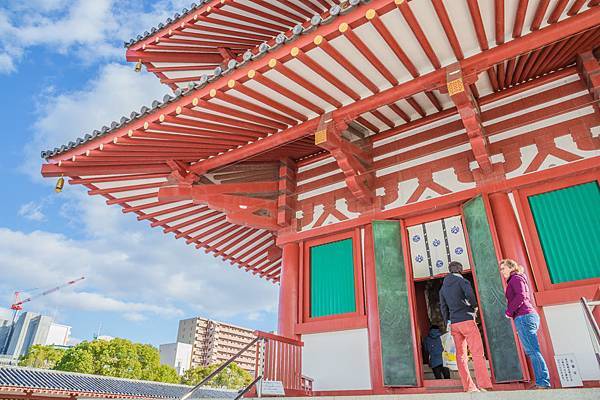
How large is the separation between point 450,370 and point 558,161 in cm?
376

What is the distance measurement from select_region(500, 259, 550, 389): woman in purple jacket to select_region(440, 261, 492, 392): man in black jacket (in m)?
0.39

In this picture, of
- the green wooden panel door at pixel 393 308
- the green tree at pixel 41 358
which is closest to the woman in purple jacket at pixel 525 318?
the green wooden panel door at pixel 393 308

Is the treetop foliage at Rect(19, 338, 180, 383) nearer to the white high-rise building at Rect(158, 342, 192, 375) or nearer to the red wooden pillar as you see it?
the red wooden pillar

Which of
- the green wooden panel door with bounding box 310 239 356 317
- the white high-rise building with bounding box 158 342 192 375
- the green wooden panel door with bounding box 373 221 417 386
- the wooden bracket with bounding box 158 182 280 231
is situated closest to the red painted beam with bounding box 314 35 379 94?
the green wooden panel door with bounding box 373 221 417 386

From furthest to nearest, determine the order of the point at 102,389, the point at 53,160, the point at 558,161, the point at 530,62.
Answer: the point at 102,389
the point at 53,160
the point at 530,62
the point at 558,161

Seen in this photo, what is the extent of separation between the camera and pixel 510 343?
4621 millimetres

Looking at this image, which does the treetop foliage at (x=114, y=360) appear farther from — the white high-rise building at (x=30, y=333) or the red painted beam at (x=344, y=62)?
the white high-rise building at (x=30, y=333)

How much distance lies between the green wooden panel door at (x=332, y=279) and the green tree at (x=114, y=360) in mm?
29438

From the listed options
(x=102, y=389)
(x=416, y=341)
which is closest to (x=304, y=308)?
(x=416, y=341)

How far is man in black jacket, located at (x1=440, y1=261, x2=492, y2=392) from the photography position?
13.5 feet

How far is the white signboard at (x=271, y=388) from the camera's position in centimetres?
459

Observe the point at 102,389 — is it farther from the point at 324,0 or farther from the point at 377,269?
the point at 324,0

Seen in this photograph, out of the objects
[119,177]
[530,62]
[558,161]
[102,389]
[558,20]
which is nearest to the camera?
[558,20]

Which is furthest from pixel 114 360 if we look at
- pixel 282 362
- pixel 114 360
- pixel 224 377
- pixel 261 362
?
pixel 261 362
